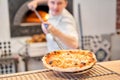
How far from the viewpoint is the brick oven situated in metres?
2.82

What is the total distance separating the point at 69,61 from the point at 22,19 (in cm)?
186

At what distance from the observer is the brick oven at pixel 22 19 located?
9.25 ft

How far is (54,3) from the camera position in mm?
2355

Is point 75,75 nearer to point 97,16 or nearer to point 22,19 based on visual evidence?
point 22,19

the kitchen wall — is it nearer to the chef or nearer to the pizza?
A: the chef

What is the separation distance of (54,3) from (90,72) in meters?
1.31

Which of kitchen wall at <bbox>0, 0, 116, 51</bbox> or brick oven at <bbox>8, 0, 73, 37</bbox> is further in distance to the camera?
kitchen wall at <bbox>0, 0, 116, 51</bbox>

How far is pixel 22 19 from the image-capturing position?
2.92m

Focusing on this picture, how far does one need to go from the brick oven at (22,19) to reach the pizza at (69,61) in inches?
65.2

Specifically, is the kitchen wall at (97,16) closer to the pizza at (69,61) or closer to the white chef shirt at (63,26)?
the white chef shirt at (63,26)

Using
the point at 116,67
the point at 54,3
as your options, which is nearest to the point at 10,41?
the point at 54,3

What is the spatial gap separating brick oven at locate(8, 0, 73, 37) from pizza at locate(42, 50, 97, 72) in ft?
5.44

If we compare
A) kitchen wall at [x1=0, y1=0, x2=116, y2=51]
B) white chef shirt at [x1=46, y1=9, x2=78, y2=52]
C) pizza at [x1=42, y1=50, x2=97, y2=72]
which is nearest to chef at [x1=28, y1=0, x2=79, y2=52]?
white chef shirt at [x1=46, y1=9, x2=78, y2=52]

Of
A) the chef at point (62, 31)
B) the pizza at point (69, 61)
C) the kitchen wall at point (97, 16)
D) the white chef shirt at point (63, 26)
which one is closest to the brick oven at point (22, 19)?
the kitchen wall at point (97, 16)
